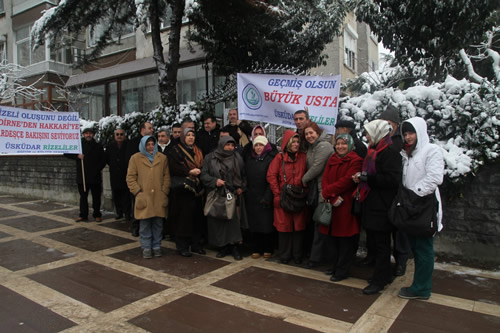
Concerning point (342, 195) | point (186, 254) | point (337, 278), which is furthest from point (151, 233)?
point (342, 195)

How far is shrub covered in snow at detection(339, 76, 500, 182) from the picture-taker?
4918 millimetres

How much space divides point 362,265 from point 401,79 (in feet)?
18.9

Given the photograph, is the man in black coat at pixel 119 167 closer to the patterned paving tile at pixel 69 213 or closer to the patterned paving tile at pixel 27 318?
the patterned paving tile at pixel 69 213

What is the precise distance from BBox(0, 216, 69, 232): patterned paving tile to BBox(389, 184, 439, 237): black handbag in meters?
6.38

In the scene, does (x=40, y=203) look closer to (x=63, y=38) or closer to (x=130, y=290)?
(x=63, y=38)

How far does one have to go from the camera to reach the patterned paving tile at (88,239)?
19.7ft

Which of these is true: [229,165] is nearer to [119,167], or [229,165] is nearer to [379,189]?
[379,189]

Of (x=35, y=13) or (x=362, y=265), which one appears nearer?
(x=362, y=265)

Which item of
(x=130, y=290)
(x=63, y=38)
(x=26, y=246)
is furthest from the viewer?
(x=63, y=38)

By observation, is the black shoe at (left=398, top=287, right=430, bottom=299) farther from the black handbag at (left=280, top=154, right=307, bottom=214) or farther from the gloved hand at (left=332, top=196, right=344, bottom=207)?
the black handbag at (left=280, top=154, right=307, bottom=214)

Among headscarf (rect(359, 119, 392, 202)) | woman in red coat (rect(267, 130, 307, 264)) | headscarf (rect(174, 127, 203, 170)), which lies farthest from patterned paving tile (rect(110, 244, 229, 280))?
headscarf (rect(359, 119, 392, 202))

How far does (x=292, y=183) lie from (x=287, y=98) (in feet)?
5.01

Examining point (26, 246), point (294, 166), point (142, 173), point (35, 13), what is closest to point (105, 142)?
point (26, 246)

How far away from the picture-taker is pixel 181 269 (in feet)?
15.9
